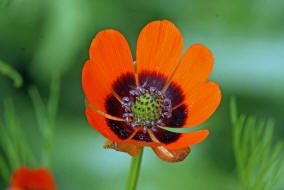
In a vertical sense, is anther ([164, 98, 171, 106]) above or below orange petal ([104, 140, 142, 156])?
below

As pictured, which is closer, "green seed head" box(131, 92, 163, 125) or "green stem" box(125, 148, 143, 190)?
→ "green stem" box(125, 148, 143, 190)

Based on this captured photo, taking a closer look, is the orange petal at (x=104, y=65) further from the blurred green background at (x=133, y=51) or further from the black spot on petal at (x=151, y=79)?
the blurred green background at (x=133, y=51)

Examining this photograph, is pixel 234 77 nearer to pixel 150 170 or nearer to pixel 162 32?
pixel 150 170

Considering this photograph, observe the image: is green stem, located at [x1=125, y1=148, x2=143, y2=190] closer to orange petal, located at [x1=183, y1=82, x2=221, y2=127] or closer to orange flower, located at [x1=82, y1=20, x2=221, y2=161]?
orange flower, located at [x1=82, y1=20, x2=221, y2=161]

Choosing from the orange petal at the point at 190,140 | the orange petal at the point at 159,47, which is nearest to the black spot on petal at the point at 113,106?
the orange petal at the point at 159,47

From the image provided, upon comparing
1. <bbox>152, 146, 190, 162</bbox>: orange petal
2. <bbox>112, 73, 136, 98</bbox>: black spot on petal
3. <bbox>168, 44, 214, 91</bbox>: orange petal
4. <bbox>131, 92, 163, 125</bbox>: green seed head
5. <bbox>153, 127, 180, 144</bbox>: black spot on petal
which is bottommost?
<bbox>153, 127, 180, 144</bbox>: black spot on petal

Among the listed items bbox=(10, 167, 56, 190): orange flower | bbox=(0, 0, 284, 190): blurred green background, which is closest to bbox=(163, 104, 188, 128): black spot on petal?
bbox=(10, 167, 56, 190): orange flower
